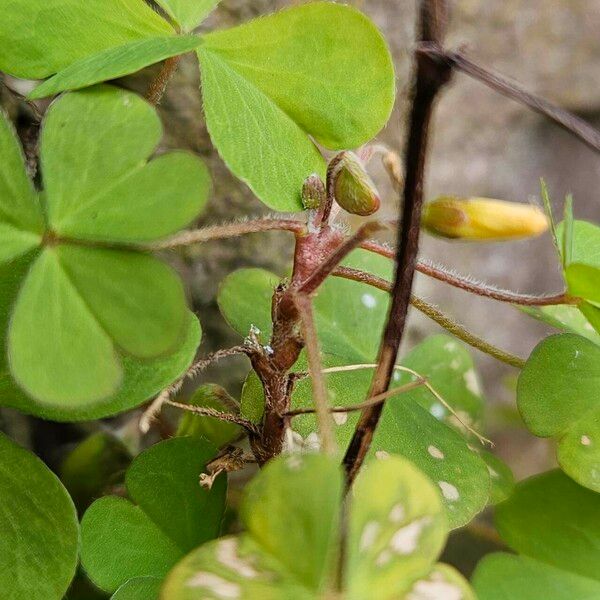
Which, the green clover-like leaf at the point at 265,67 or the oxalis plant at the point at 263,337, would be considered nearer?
the oxalis plant at the point at 263,337

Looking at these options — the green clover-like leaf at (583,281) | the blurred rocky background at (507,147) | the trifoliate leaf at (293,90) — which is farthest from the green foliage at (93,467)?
the blurred rocky background at (507,147)

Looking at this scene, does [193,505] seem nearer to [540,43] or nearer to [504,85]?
[504,85]

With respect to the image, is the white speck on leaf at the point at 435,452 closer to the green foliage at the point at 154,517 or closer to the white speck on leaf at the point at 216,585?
the green foliage at the point at 154,517

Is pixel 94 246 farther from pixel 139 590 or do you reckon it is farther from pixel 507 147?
pixel 507 147

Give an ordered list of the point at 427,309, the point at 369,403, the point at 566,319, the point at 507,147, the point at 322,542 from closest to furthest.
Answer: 1. the point at 322,542
2. the point at 369,403
3. the point at 427,309
4. the point at 566,319
5. the point at 507,147

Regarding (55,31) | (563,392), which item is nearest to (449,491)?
(563,392)

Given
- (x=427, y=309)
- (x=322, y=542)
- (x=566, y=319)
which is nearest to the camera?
(x=322, y=542)

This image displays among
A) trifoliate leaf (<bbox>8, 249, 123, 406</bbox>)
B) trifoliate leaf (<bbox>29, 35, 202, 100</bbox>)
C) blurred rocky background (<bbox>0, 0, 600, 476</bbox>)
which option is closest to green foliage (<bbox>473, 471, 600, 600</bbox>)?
trifoliate leaf (<bbox>8, 249, 123, 406</bbox>)
